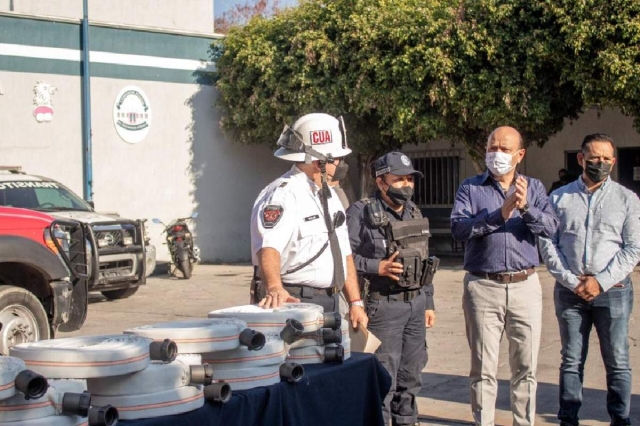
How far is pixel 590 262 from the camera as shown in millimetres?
6168

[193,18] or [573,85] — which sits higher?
[193,18]

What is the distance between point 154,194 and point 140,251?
22.0 feet

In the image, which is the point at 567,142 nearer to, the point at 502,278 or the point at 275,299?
the point at 502,278

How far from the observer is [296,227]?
5062mm

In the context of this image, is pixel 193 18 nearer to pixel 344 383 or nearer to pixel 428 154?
pixel 428 154

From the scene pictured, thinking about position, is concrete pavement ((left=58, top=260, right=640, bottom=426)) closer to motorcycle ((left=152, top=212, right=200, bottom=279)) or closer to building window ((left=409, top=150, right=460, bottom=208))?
motorcycle ((left=152, top=212, right=200, bottom=279))

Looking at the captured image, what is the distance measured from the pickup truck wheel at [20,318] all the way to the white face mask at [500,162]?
15.8 feet

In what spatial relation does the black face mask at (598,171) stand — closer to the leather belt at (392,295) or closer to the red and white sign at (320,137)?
the leather belt at (392,295)

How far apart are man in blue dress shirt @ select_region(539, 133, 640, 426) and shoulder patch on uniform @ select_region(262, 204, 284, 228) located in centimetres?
216

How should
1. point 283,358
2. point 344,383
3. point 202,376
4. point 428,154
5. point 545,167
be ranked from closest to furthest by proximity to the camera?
point 202,376 → point 283,358 → point 344,383 → point 545,167 → point 428,154

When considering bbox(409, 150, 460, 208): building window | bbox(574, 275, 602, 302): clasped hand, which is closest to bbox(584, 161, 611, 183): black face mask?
bbox(574, 275, 602, 302): clasped hand

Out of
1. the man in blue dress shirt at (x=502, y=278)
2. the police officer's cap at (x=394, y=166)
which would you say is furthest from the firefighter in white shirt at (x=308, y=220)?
the man in blue dress shirt at (x=502, y=278)

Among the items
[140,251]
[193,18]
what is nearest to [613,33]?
[140,251]

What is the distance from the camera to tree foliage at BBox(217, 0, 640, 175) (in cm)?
1515
